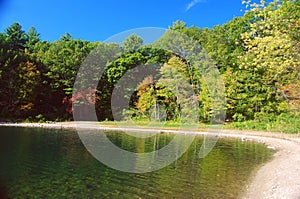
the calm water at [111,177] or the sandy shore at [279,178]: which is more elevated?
the sandy shore at [279,178]

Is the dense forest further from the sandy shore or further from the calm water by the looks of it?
the calm water

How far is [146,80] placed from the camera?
143 feet

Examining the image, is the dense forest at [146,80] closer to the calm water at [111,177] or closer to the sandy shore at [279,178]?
the sandy shore at [279,178]

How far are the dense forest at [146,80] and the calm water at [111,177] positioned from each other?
50.7 ft

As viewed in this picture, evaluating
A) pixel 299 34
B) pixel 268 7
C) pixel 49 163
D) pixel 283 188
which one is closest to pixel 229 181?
pixel 283 188

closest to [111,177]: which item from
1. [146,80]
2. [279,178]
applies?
[279,178]

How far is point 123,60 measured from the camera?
48375 millimetres

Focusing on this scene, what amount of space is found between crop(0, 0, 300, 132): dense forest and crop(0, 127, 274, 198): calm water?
50.7 ft

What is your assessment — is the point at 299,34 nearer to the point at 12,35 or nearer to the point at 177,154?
the point at 177,154

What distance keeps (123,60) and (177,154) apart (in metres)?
31.8

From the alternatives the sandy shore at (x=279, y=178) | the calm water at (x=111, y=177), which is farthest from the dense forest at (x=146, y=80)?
the calm water at (x=111, y=177)

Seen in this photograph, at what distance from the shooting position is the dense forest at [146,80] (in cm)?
3634

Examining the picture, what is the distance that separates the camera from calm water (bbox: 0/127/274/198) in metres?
10.3

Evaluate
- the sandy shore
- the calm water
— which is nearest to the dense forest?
the sandy shore
